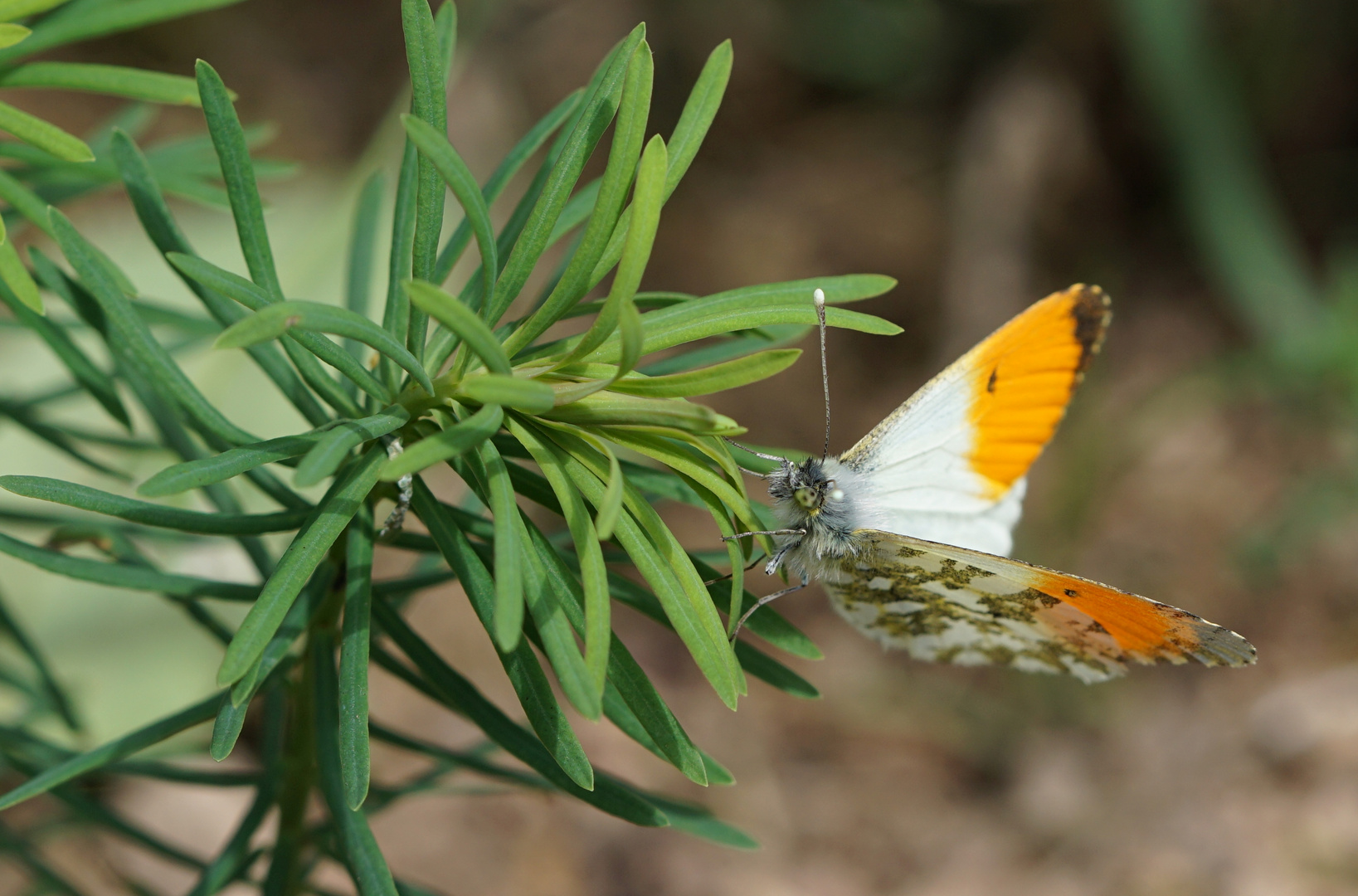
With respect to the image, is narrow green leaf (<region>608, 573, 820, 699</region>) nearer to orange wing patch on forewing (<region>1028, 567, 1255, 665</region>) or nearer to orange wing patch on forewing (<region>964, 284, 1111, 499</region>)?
orange wing patch on forewing (<region>1028, 567, 1255, 665</region>)

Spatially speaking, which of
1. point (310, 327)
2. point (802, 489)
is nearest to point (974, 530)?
point (802, 489)

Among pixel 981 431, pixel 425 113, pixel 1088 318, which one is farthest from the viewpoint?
pixel 981 431

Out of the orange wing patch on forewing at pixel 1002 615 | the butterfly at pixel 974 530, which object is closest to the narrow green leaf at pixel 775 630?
the butterfly at pixel 974 530

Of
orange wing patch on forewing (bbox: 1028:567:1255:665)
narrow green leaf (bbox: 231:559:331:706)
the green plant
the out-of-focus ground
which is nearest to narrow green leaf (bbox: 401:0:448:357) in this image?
the green plant

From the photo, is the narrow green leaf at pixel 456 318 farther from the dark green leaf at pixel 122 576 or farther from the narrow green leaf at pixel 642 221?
the dark green leaf at pixel 122 576

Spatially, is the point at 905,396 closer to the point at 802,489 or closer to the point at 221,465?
the point at 802,489
